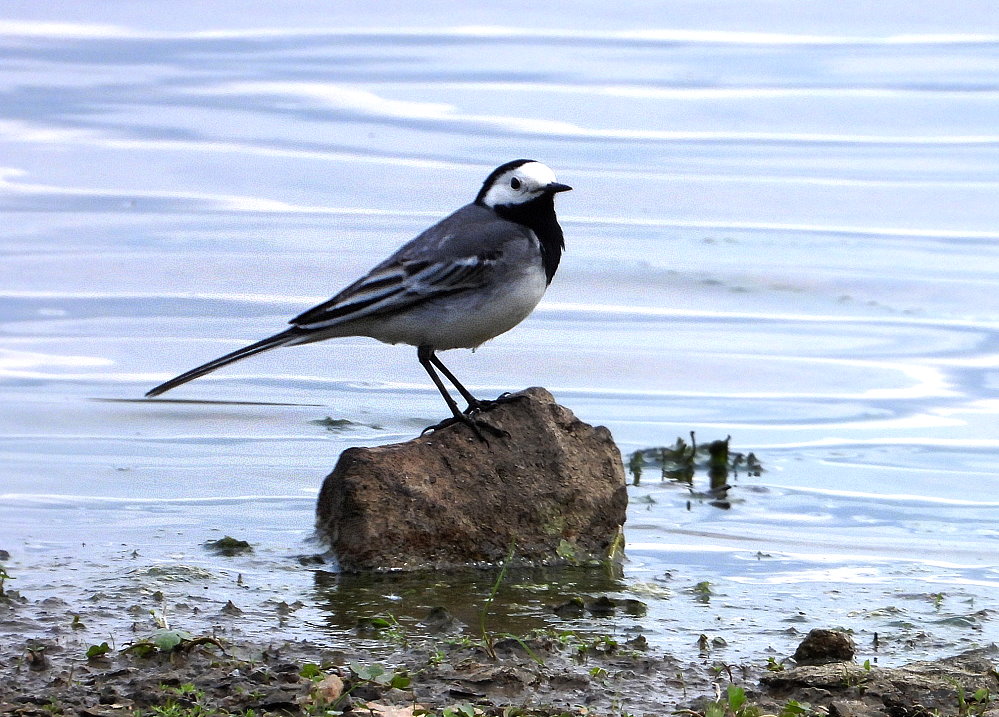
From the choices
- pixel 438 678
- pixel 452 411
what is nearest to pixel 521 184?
pixel 452 411

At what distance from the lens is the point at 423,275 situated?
8.77 meters

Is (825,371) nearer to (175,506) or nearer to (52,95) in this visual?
(175,506)

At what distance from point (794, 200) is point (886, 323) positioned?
404cm

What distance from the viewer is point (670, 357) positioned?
1280cm

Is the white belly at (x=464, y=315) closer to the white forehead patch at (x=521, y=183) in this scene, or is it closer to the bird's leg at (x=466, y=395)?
the bird's leg at (x=466, y=395)

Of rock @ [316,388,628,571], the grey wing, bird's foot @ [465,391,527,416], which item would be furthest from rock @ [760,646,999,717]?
the grey wing

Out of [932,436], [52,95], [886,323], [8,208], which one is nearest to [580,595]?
[932,436]

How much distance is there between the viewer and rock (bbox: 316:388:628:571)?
8008 mm

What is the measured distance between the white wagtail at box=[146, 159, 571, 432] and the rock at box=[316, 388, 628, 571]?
0.28 m

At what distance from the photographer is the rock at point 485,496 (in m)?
8.01

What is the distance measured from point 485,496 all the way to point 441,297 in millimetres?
1070

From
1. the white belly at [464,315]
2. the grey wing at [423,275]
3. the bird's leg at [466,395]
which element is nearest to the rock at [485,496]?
the bird's leg at [466,395]

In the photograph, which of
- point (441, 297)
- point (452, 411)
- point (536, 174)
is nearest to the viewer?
point (452, 411)

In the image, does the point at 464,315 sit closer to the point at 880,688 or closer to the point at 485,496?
the point at 485,496
